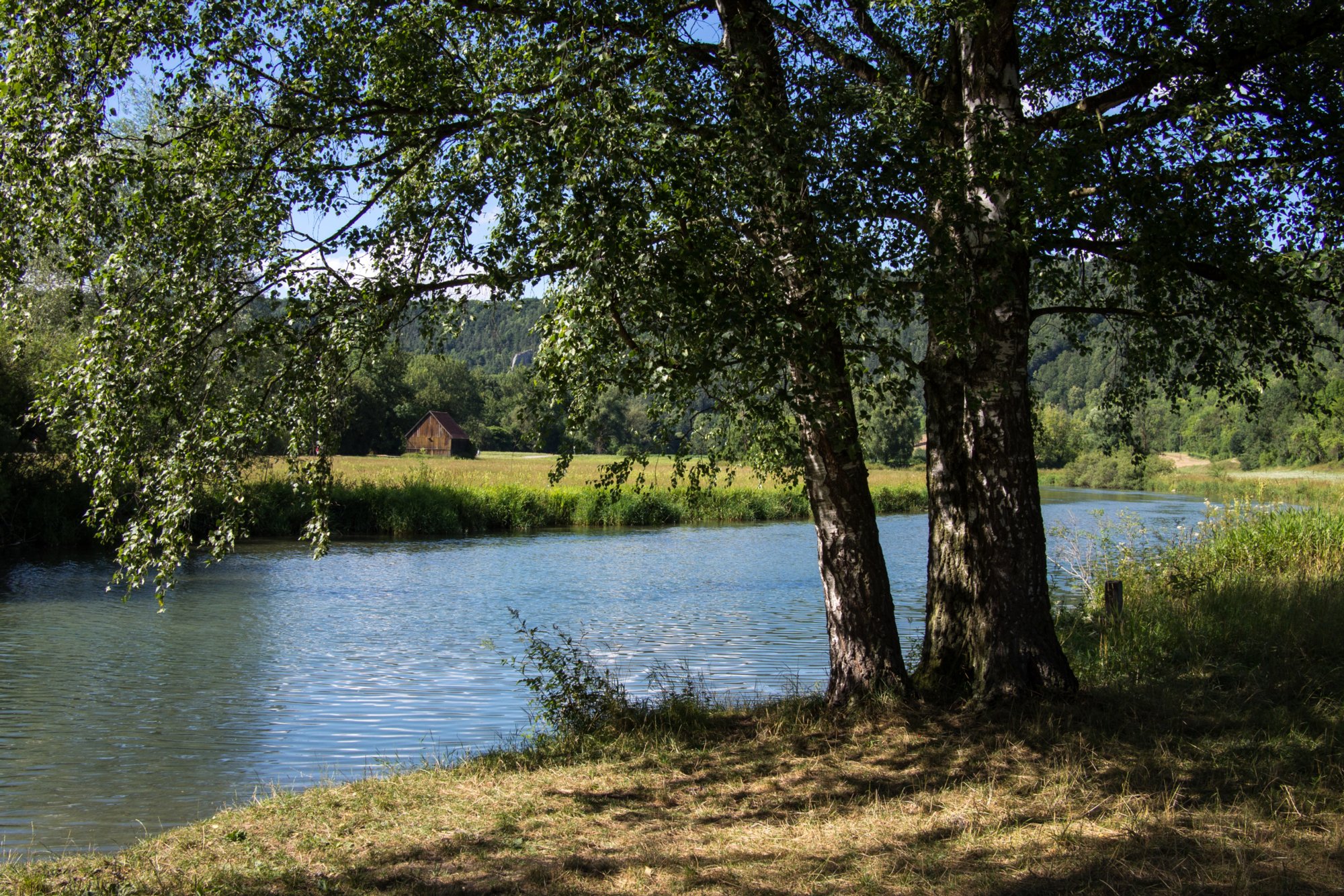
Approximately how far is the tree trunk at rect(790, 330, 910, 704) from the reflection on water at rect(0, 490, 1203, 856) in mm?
3199

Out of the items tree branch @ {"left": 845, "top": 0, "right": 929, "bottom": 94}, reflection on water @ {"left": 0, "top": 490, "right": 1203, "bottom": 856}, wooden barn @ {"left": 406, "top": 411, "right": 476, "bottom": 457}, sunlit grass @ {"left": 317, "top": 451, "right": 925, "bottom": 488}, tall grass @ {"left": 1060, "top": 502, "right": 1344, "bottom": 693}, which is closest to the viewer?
tree branch @ {"left": 845, "top": 0, "right": 929, "bottom": 94}

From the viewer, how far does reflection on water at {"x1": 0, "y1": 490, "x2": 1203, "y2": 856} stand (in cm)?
804

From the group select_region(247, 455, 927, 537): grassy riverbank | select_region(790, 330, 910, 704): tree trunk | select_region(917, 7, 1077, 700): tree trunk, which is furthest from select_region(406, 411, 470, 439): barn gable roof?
select_region(917, 7, 1077, 700): tree trunk

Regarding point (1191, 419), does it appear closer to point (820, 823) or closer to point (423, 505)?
point (423, 505)

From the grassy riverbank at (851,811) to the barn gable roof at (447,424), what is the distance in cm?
6580

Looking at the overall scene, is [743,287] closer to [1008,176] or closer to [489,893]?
[1008,176]

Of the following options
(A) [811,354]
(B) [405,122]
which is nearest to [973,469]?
(A) [811,354]

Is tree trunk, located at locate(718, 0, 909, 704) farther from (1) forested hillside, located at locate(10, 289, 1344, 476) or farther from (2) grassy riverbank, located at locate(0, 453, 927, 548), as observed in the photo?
(2) grassy riverbank, located at locate(0, 453, 927, 548)

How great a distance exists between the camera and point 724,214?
18.1ft

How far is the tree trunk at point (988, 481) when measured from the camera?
Result: 643 centimetres

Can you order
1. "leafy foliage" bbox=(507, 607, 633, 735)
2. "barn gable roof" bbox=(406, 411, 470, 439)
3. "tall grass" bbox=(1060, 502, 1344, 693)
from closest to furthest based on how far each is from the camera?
"leafy foliage" bbox=(507, 607, 633, 735)
"tall grass" bbox=(1060, 502, 1344, 693)
"barn gable roof" bbox=(406, 411, 470, 439)

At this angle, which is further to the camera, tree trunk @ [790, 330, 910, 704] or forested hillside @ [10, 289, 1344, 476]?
forested hillside @ [10, 289, 1344, 476]

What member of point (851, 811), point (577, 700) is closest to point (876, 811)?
point (851, 811)

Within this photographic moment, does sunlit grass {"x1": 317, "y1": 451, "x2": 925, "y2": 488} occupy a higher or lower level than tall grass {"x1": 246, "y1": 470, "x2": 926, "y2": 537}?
higher
